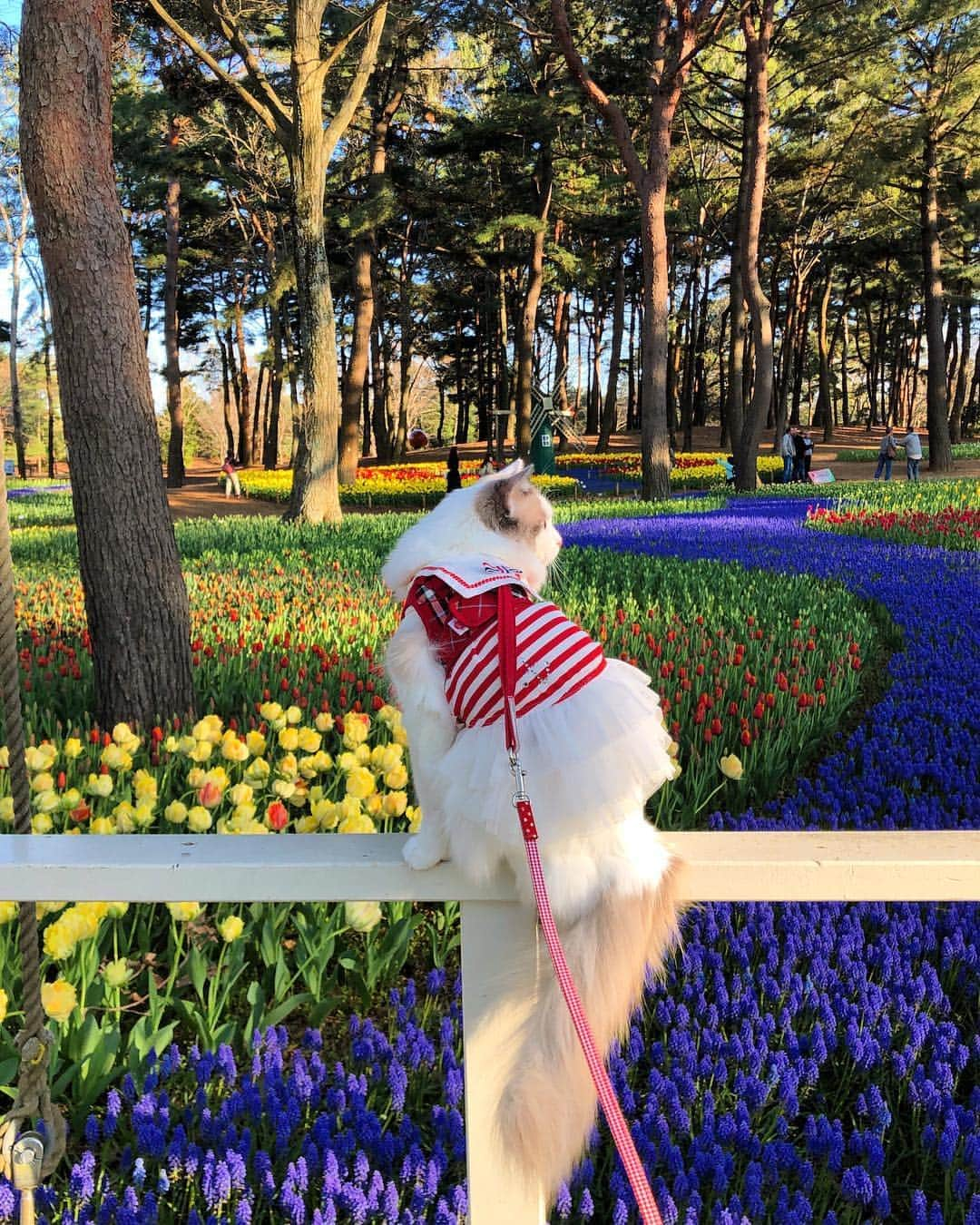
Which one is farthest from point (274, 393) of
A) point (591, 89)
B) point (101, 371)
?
point (101, 371)

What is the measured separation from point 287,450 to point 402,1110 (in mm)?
65254

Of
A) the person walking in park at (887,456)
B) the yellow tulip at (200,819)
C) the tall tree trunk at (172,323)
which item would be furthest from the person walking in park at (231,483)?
the yellow tulip at (200,819)

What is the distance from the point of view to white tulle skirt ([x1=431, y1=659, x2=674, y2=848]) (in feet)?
4.58

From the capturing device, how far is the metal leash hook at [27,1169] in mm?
1495

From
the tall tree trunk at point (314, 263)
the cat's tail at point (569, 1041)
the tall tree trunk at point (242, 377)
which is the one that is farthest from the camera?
the tall tree trunk at point (242, 377)

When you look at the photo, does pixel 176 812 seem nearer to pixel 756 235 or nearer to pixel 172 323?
pixel 756 235

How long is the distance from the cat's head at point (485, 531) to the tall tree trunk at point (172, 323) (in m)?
26.7

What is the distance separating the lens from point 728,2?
16094 millimetres

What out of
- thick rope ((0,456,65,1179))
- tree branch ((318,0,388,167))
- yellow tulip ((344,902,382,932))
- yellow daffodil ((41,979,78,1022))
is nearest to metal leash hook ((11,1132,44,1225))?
thick rope ((0,456,65,1179))

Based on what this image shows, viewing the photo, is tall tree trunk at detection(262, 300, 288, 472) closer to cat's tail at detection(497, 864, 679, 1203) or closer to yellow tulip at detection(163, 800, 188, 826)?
yellow tulip at detection(163, 800, 188, 826)

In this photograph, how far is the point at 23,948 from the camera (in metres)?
1.48

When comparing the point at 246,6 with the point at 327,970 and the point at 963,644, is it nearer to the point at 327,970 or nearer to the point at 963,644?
the point at 963,644

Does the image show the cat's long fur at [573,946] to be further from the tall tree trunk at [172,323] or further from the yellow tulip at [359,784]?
the tall tree trunk at [172,323]

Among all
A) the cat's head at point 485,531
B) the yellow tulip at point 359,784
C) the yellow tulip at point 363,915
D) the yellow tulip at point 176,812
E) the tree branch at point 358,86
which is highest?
the tree branch at point 358,86
